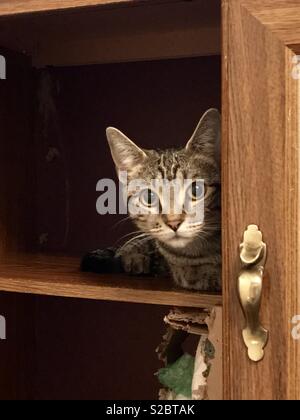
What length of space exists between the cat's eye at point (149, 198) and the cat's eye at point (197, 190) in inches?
2.0

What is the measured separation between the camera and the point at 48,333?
4.14ft

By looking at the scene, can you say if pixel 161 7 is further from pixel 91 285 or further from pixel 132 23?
pixel 91 285

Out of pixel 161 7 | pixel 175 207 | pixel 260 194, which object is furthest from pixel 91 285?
pixel 161 7

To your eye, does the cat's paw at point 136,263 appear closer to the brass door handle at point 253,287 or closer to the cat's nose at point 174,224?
the cat's nose at point 174,224

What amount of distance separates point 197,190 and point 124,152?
0.13 metres

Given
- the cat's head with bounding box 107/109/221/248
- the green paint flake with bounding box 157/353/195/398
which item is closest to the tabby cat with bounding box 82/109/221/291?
the cat's head with bounding box 107/109/221/248

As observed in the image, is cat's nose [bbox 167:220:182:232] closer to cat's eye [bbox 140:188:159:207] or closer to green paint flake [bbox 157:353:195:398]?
cat's eye [bbox 140:188:159:207]

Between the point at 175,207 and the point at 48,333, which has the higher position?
the point at 175,207

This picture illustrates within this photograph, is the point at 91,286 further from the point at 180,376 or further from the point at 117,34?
the point at 117,34

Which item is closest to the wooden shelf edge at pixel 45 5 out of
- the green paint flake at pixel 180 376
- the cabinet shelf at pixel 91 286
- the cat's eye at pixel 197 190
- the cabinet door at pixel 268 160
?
the cabinet door at pixel 268 160

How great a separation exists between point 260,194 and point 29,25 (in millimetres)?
600

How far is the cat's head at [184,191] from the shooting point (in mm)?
810

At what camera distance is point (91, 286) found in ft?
2.69

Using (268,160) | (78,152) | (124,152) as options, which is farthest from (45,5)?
(78,152)
